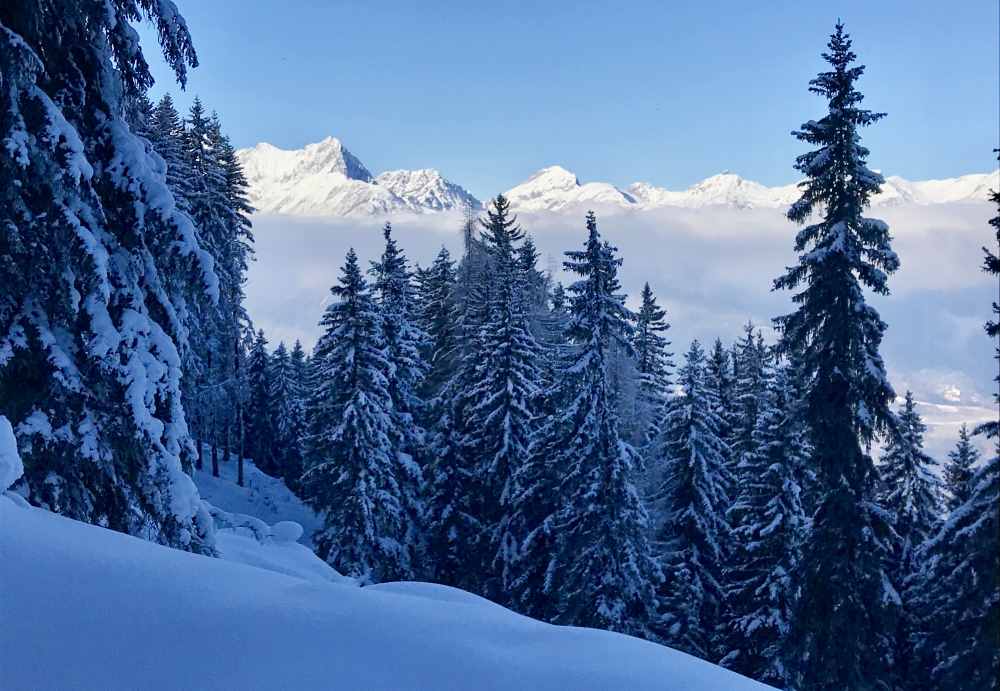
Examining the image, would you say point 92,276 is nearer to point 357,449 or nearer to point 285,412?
point 357,449

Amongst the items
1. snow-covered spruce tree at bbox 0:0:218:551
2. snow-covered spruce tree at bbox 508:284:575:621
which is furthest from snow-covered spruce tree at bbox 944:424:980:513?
snow-covered spruce tree at bbox 0:0:218:551

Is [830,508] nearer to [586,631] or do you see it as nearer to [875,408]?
[875,408]

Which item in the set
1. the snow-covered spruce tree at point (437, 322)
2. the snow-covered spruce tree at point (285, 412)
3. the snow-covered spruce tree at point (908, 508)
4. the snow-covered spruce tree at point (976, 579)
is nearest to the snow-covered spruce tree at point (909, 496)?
the snow-covered spruce tree at point (908, 508)

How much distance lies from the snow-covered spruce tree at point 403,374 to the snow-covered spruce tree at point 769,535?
13131 mm

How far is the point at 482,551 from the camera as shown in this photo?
28.0 m

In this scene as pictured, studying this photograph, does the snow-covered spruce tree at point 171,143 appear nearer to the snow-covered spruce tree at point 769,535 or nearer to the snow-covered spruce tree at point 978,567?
the snow-covered spruce tree at point 769,535

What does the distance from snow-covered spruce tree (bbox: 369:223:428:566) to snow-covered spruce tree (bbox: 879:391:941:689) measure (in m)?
19.1

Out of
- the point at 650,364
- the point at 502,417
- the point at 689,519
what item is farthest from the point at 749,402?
the point at 502,417

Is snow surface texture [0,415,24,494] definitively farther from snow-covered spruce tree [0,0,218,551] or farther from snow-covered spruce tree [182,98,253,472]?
snow-covered spruce tree [182,98,253,472]

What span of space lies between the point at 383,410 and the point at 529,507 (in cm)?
705

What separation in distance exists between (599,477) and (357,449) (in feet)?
32.0

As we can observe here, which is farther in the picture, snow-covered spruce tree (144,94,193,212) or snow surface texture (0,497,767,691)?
snow-covered spruce tree (144,94,193,212)

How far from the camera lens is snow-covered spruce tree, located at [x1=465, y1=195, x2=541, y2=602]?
26.5 meters

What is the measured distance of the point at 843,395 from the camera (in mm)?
15602
